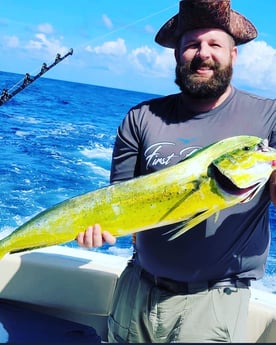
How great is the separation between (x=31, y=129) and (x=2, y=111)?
404cm

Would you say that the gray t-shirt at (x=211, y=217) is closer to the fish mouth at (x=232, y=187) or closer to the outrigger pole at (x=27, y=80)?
the fish mouth at (x=232, y=187)

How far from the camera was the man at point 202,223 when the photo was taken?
2.04 m

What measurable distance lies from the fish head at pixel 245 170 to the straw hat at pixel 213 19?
0.71 metres

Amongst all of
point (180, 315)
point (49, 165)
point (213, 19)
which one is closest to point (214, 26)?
point (213, 19)

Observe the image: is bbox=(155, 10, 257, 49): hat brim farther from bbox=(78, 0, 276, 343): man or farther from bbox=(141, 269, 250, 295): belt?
bbox=(141, 269, 250, 295): belt

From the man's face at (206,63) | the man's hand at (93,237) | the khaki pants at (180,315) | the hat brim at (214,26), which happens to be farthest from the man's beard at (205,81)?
the khaki pants at (180,315)

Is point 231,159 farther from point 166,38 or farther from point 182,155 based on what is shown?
point 166,38

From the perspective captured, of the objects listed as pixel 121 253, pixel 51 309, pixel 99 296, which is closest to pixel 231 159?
pixel 99 296

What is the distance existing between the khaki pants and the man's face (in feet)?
2.96

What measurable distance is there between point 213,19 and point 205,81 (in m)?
0.29

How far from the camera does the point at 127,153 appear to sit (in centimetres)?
222

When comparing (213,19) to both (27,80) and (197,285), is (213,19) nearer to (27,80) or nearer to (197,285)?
(197,285)

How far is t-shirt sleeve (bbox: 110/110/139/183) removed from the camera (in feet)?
7.27

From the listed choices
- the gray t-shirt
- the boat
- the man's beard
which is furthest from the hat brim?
the boat
